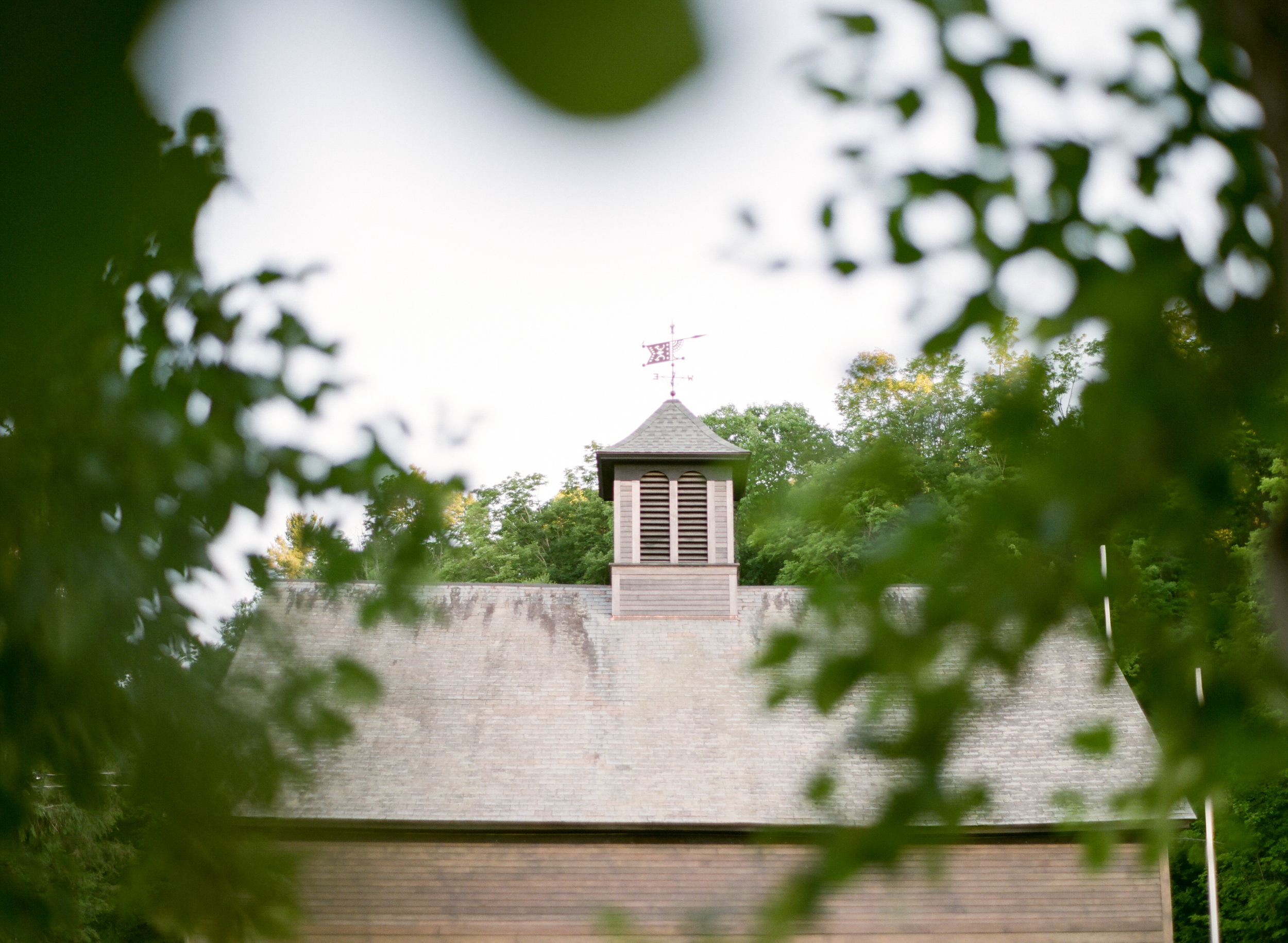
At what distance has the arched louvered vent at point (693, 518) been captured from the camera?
1547 cm

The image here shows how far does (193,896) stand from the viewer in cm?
231

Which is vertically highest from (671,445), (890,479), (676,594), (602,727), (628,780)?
(671,445)

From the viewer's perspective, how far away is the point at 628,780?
12.6 meters

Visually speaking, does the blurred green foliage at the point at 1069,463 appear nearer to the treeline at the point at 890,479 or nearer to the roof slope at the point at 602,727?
the treeline at the point at 890,479

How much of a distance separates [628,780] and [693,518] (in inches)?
174

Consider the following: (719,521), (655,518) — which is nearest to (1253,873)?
(719,521)

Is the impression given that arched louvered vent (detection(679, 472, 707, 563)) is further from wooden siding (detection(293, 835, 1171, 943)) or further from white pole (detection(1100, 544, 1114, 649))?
white pole (detection(1100, 544, 1114, 649))

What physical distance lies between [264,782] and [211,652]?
36 cm

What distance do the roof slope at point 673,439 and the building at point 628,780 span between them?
568mm

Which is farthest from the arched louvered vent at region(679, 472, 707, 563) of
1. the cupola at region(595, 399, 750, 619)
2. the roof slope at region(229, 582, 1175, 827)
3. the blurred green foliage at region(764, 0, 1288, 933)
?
the blurred green foliage at region(764, 0, 1288, 933)

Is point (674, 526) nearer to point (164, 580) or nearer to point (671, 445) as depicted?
point (671, 445)

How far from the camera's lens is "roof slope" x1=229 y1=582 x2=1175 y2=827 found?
1225 cm

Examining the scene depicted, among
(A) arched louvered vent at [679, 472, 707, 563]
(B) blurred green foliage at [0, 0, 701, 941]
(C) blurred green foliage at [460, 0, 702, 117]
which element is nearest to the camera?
(C) blurred green foliage at [460, 0, 702, 117]

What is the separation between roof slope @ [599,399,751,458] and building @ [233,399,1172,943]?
57cm
